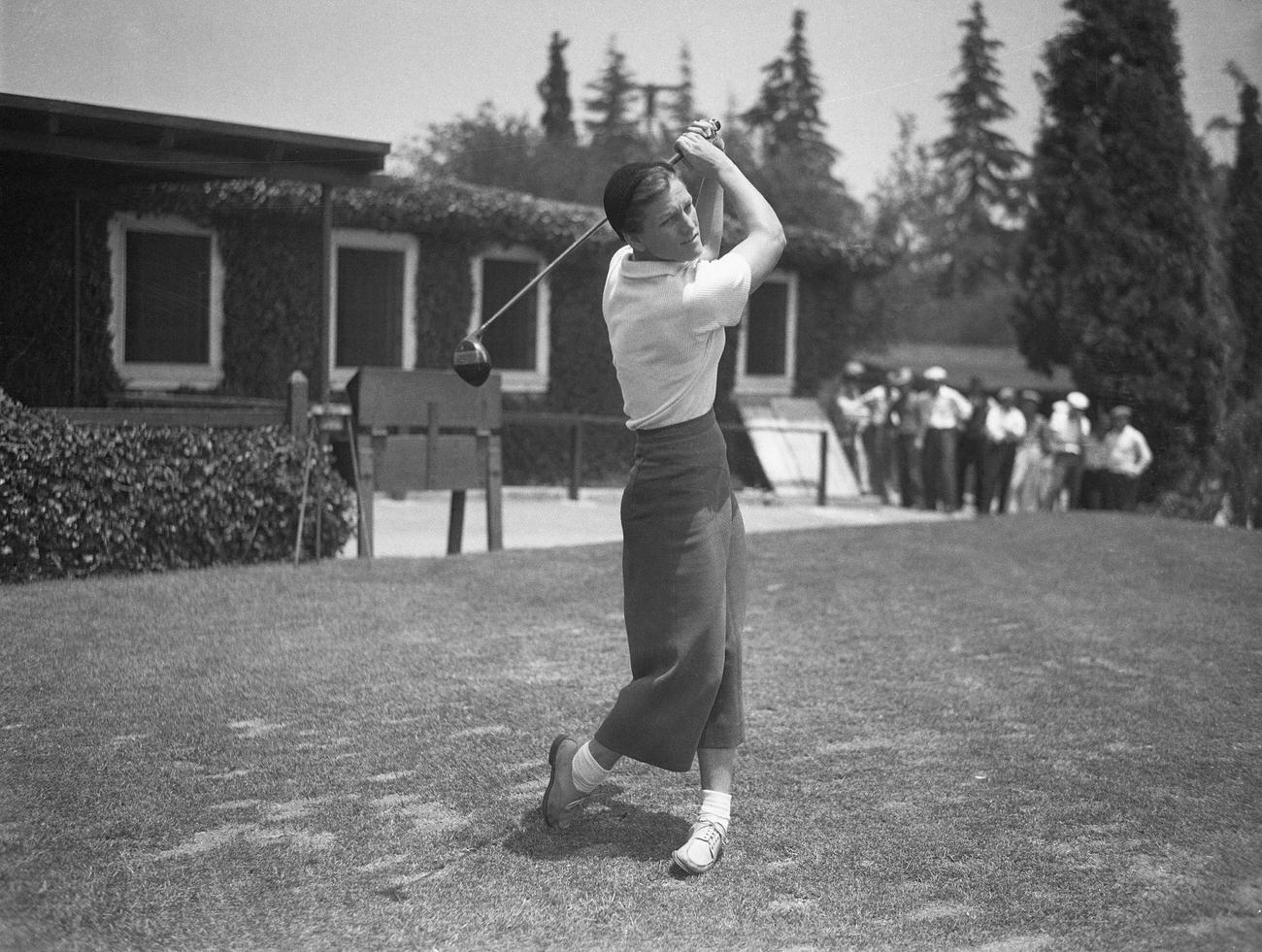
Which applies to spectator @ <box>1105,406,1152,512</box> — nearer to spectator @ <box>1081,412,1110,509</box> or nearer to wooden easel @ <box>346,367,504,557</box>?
spectator @ <box>1081,412,1110,509</box>

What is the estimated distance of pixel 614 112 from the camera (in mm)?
23328

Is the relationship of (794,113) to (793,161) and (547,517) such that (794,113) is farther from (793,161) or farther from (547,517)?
(547,517)

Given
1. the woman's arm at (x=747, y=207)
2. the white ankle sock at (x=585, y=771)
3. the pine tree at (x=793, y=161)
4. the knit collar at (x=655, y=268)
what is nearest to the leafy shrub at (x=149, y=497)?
the white ankle sock at (x=585, y=771)

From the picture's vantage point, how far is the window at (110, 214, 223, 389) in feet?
45.9

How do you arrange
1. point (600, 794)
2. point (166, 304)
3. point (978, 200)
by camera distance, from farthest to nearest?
point (978, 200) < point (166, 304) < point (600, 794)

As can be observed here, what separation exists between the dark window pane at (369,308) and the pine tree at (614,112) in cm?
367

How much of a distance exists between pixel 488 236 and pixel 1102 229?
8.98 m

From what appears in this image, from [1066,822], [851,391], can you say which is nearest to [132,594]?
[1066,822]

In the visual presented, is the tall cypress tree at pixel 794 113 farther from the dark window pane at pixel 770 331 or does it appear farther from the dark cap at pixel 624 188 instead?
the dark cap at pixel 624 188

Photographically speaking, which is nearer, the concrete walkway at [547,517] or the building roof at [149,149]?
the building roof at [149,149]

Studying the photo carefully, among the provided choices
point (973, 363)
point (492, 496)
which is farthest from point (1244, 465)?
point (973, 363)

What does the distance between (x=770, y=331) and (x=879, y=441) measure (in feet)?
10.5

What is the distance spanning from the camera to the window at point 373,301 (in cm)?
1634

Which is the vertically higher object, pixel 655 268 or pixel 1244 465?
pixel 655 268
